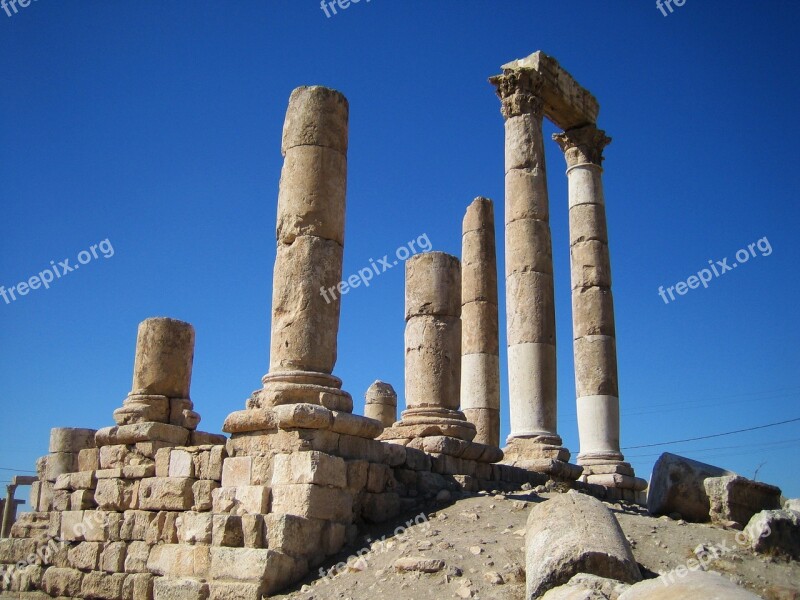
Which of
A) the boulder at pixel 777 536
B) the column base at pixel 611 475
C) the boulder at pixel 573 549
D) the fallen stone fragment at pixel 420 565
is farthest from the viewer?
the column base at pixel 611 475

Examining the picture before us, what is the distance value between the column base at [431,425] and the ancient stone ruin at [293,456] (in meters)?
0.03

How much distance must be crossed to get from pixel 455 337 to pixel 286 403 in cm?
391

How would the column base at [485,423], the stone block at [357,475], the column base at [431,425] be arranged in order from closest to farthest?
→ 1. the stone block at [357,475]
2. the column base at [431,425]
3. the column base at [485,423]

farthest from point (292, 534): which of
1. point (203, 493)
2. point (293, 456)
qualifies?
point (203, 493)

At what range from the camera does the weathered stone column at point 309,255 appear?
11.0 metres

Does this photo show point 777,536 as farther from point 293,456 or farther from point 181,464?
point 181,464

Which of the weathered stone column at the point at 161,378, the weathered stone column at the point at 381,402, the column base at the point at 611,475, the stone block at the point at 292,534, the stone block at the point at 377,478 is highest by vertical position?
the weathered stone column at the point at 381,402

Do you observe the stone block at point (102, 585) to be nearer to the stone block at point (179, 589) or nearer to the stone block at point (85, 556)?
the stone block at point (85, 556)

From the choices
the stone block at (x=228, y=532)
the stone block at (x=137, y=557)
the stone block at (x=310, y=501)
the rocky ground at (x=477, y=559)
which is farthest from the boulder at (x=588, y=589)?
the stone block at (x=137, y=557)

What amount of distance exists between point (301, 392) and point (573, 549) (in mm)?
4571

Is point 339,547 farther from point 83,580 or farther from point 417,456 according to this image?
point 83,580

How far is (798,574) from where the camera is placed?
28.6 feet

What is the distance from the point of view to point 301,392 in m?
10.8

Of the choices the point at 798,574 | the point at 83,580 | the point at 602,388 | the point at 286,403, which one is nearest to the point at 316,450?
the point at 286,403
